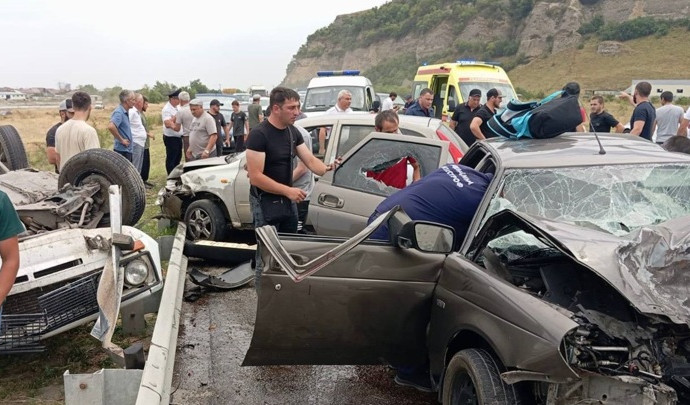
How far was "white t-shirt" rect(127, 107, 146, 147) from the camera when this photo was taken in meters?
10.1

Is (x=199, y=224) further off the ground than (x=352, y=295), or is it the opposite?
(x=352, y=295)

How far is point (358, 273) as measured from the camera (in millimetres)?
3176

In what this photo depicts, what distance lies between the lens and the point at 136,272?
439cm

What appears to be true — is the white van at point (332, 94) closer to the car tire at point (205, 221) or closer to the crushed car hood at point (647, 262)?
the car tire at point (205, 221)

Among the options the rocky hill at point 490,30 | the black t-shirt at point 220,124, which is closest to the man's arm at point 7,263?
the black t-shirt at point 220,124

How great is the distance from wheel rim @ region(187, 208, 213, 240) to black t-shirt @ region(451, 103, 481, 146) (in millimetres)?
4087

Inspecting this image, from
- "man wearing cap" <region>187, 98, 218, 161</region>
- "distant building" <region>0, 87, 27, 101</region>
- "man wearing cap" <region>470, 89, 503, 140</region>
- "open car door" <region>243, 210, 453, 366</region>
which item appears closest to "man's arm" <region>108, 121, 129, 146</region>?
"man wearing cap" <region>187, 98, 218, 161</region>

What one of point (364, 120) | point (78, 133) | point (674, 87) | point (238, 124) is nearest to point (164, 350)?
point (78, 133)

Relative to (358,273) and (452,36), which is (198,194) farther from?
(452,36)

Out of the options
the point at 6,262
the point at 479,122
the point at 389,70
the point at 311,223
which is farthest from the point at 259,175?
the point at 389,70

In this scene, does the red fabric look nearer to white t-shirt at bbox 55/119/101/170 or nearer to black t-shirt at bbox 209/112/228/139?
white t-shirt at bbox 55/119/101/170

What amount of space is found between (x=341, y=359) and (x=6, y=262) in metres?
1.79

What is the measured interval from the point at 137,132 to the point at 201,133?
1098 mm

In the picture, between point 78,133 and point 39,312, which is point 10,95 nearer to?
point 78,133
